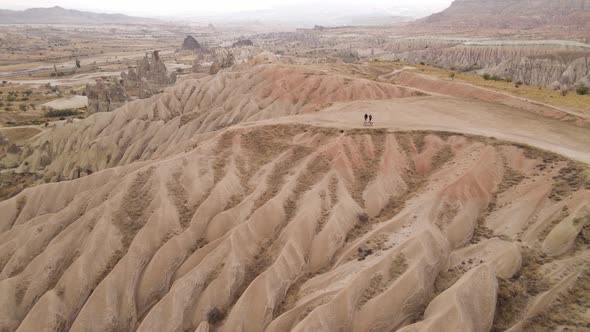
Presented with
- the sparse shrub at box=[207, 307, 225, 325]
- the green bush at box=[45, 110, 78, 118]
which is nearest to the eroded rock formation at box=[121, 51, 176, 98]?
the green bush at box=[45, 110, 78, 118]

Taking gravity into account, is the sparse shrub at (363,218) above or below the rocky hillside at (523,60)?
below

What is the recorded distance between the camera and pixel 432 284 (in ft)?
76.0

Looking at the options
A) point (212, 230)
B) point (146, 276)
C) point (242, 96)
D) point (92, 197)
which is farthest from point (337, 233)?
point (242, 96)

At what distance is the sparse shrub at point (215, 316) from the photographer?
83.5 feet

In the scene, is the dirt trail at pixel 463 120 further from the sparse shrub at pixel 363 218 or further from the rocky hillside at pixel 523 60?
the rocky hillside at pixel 523 60

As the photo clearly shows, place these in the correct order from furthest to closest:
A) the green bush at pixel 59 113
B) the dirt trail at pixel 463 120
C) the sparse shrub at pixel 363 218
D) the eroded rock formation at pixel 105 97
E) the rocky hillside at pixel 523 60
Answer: the green bush at pixel 59 113 < the rocky hillside at pixel 523 60 < the eroded rock formation at pixel 105 97 < the dirt trail at pixel 463 120 < the sparse shrub at pixel 363 218

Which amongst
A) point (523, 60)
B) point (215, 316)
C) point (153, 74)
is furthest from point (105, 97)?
point (523, 60)

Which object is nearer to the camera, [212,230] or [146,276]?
[146,276]

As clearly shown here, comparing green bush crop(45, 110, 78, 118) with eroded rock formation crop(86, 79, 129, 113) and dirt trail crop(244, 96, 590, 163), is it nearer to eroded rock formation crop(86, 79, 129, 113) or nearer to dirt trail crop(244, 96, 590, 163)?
eroded rock formation crop(86, 79, 129, 113)

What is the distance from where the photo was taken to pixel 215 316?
25.5 metres

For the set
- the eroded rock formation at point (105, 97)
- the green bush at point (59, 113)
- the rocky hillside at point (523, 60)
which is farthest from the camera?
the green bush at point (59, 113)

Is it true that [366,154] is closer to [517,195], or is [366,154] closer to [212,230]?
[517,195]

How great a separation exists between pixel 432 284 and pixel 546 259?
246 inches

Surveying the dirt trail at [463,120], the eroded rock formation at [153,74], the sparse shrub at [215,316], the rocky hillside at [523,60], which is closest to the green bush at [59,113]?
the eroded rock formation at [153,74]
